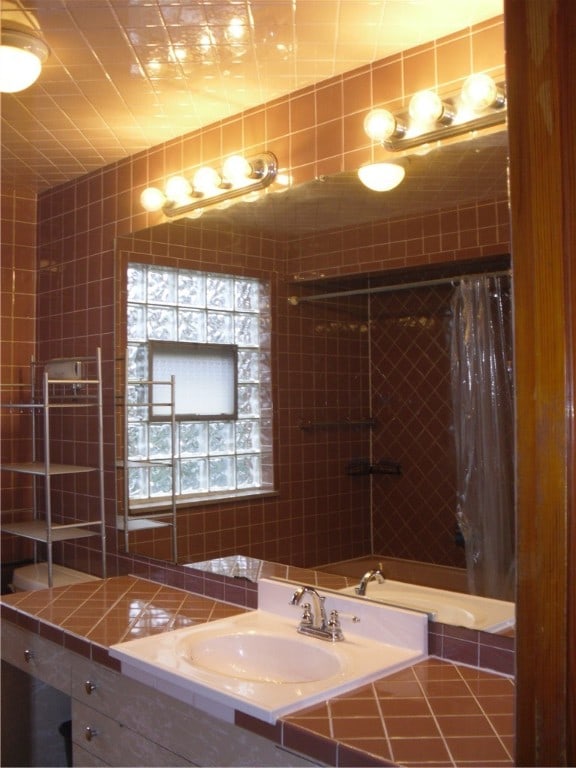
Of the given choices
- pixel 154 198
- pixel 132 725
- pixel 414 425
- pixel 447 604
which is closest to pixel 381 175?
pixel 414 425

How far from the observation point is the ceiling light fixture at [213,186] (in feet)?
7.25

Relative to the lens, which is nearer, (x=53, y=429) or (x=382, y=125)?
(x=382, y=125)

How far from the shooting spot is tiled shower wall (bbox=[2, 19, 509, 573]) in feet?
5.77

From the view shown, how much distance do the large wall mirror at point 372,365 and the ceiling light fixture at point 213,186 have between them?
0.05 meters

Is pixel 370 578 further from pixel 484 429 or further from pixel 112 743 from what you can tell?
pixel 112 743

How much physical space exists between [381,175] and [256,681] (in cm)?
130

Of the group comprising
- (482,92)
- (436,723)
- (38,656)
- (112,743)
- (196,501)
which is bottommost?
(112,743)

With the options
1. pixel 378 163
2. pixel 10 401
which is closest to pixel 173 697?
pixel 378 163

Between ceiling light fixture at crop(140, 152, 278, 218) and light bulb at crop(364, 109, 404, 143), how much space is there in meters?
0.39

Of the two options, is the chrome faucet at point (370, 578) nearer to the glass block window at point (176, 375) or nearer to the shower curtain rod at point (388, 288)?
the glass block window at point (176, 375)

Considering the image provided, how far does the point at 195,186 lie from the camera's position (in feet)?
7.91

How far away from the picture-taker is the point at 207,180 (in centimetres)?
236

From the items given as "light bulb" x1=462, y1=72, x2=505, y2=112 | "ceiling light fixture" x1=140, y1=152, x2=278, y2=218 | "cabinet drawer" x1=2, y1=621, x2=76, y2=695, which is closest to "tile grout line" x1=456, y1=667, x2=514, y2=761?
"cabinet drawer" x1=2, y1=621, x2=76, y2=695

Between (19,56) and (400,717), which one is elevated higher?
(19,56)
